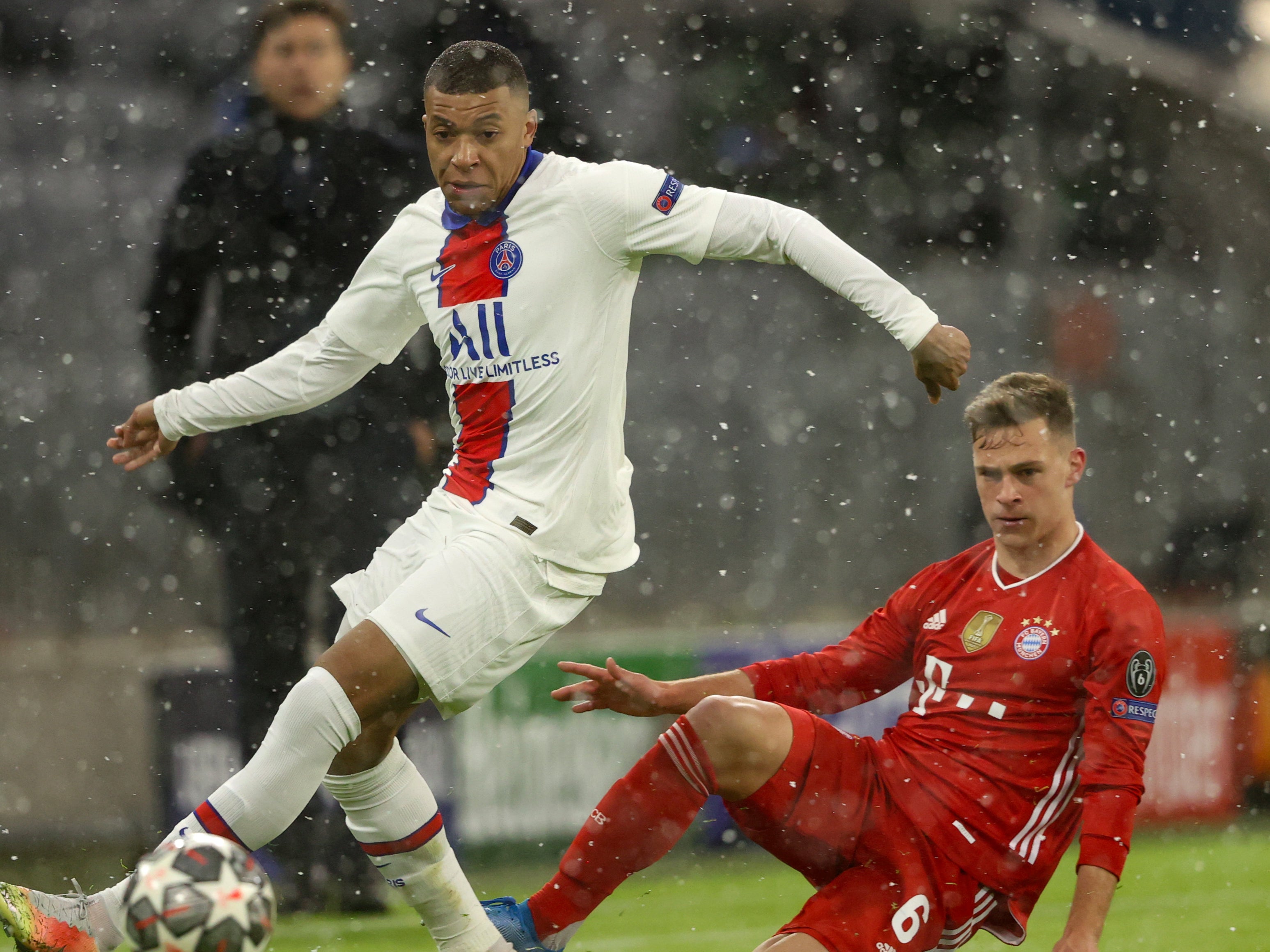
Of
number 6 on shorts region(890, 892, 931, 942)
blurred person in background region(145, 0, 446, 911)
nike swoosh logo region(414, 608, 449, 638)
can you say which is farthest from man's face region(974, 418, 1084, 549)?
blurred person in background region(145, 0, 446, 911)

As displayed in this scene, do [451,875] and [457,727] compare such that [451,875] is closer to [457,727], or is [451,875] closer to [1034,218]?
[457,727]

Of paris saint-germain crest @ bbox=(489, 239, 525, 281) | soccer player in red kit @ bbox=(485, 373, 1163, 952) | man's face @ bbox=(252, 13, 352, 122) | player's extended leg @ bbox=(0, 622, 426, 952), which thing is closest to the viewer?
soccer player in red kit @ bbox=(485, 373, 1163, 952)

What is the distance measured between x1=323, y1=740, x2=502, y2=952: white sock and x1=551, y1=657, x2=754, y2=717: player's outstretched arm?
376mm

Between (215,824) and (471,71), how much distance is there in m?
1.39

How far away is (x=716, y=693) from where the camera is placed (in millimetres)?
2459

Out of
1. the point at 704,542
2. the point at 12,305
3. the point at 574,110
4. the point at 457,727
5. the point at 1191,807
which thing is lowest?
the point at 1191,807

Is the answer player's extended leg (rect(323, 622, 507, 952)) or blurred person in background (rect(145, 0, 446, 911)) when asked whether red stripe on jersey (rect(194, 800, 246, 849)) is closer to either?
player's extended leg (rect(323, 622, 507, 952))

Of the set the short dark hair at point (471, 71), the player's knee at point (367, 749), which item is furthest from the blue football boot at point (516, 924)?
the short dark hair at point (471, 71)

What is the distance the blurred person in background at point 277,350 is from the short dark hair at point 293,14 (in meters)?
0.01

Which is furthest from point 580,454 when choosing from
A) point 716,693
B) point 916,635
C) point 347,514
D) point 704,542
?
point 704,542

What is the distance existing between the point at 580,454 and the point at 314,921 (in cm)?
192

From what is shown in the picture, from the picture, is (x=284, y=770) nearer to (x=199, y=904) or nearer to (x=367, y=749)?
(x=367, y=749)

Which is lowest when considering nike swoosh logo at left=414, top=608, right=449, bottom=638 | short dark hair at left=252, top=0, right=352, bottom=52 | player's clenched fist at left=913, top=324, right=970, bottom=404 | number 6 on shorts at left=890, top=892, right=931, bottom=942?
number 6 on shorts at left=890, top=892, right=931, bottom=942

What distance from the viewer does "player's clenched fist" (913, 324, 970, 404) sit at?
231 cm
